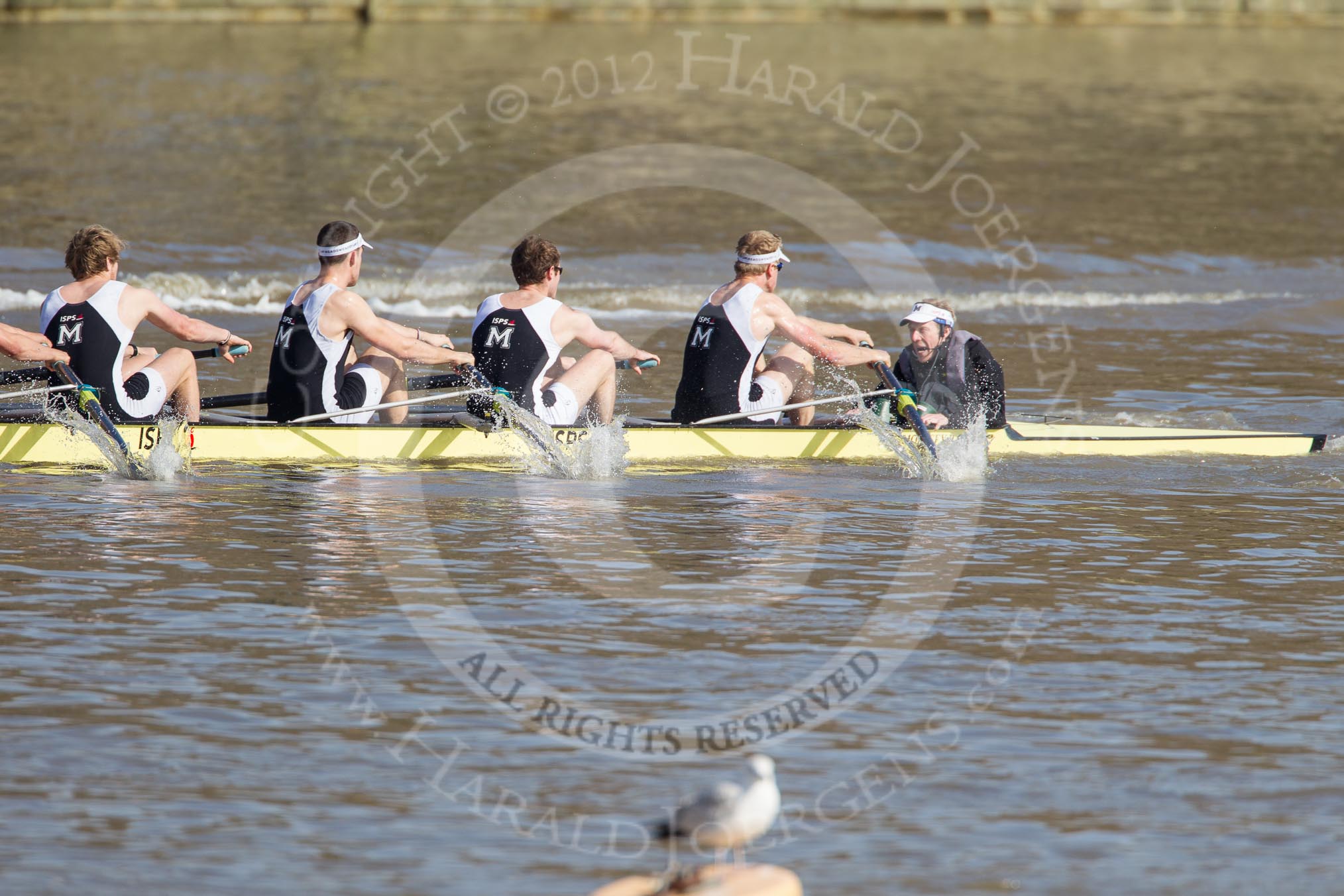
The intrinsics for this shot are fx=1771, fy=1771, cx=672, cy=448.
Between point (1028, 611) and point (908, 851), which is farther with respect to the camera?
point (1028, 611)

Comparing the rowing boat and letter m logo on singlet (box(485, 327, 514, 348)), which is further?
letter m logo on singlet (box(485, 327, 514, 348))

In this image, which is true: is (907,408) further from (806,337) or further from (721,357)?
(721,357)

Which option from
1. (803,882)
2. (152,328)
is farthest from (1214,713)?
(152,328)

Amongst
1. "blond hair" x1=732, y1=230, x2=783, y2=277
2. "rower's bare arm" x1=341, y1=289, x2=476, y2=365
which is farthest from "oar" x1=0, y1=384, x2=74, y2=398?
"blond hair" x1=732, y1=230, x2=783, y2=277

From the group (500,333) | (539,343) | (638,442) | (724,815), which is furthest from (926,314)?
(724,815)

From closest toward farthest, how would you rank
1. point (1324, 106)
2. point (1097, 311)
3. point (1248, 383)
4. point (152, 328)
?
point (1248, 383)
point (152, 328)
point (1097, 311)
point (1324, 106)

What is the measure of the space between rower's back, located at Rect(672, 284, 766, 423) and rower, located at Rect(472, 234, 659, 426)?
1.54 feet

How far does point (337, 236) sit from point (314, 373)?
97cm

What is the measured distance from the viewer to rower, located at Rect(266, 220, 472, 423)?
1121 cm

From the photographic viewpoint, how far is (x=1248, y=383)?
16203 millimetres

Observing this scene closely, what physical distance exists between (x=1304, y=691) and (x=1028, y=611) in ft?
4.73

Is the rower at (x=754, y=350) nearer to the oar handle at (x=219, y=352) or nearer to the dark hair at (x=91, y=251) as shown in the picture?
the oar handle at (x=219, y=352)

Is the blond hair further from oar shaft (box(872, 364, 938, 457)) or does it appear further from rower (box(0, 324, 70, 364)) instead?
rower (box(0, 324, 70, 364))

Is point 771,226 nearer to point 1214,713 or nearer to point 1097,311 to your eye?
point 1097,311
